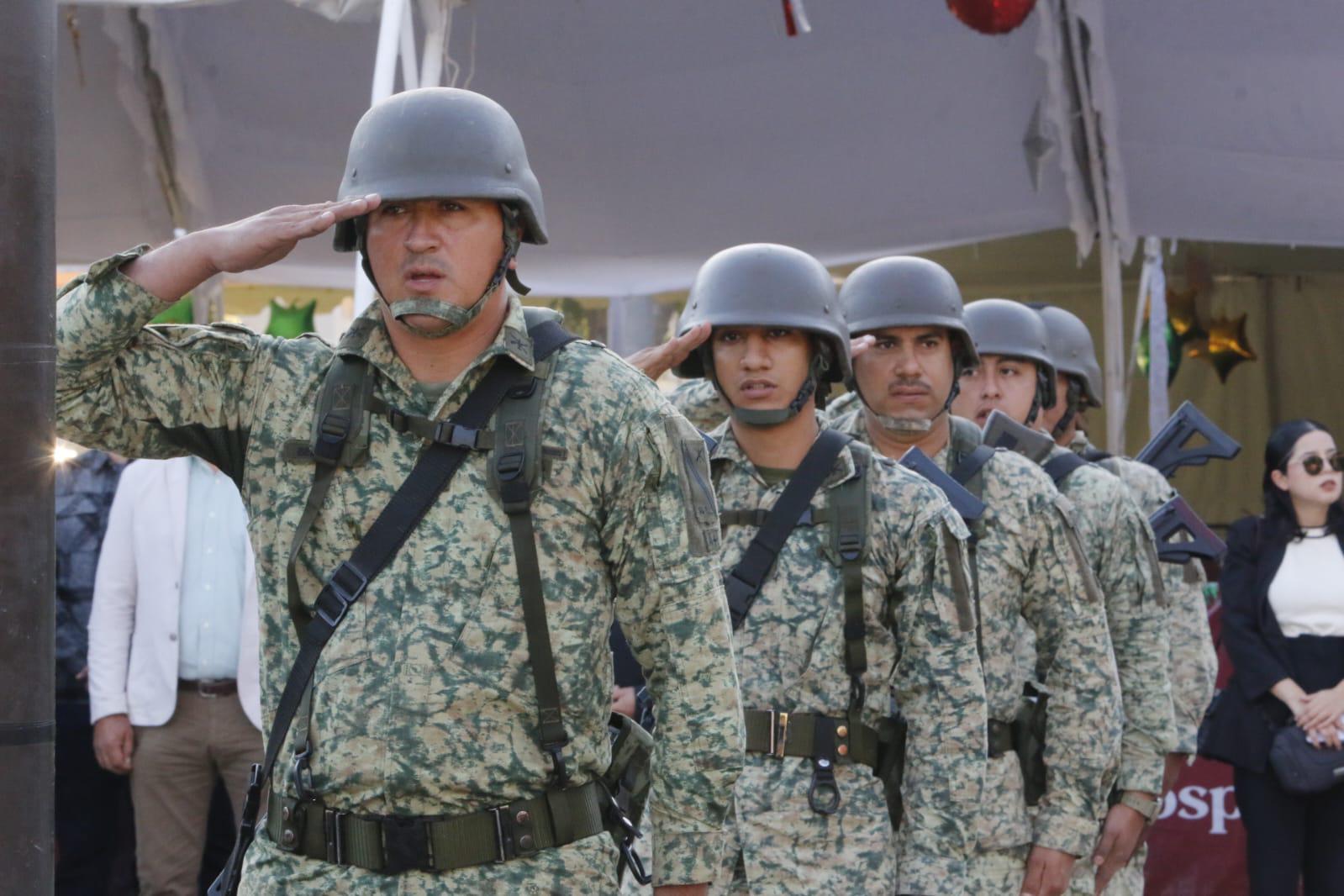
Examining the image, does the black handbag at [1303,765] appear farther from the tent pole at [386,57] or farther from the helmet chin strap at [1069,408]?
the tent pole at [386,57]

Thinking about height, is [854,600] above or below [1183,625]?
above

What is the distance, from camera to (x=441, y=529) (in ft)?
9.74

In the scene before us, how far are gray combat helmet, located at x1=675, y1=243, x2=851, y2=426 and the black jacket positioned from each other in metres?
3.35

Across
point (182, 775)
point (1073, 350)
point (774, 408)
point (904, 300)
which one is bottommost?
point (182, 775)

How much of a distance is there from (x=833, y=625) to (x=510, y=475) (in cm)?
153

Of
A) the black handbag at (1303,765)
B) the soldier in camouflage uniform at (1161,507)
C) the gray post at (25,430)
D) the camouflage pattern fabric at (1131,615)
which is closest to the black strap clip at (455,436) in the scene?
the gray post at (25,430)

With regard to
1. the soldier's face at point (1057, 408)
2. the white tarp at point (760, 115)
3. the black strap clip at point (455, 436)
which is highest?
the white tarp at point (760, 115)

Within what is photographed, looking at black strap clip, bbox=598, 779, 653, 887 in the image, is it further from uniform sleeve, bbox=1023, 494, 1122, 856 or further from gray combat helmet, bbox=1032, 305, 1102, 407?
gray combat helmet, bbox=1032, 305, 1102, 407

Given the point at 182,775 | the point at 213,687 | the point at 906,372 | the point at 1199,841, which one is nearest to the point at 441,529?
the point at 906,372

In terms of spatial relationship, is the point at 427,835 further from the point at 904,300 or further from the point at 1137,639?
the point at 1137,639

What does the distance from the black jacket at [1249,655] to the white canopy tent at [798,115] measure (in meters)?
2.41

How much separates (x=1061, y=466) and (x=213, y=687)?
3.08m

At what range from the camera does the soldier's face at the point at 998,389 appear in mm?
6750

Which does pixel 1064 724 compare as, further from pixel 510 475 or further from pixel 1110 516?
pixel 510 475
